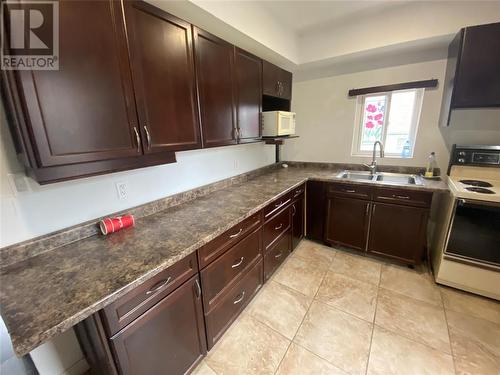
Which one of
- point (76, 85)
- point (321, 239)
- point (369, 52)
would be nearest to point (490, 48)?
point (369, 52)

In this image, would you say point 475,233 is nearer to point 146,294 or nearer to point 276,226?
point 276,226

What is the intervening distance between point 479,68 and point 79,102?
9.32 feet

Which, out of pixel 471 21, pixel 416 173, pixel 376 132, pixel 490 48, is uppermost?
pixel 471 21

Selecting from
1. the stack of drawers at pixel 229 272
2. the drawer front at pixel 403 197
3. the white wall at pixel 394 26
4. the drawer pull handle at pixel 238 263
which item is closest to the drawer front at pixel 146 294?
the stack of drawers at pixel 229 272

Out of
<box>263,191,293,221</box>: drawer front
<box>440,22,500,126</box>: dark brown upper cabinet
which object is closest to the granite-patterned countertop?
<box>263,191,293,221</box>: drawer front

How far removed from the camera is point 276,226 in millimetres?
2045

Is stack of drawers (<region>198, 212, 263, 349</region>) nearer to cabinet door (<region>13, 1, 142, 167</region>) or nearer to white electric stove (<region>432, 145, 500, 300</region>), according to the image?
cabinet door (<region>13, 1, 142, 167</region>)

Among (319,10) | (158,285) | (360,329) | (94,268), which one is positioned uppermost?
(319,10)

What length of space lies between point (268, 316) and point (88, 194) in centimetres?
157

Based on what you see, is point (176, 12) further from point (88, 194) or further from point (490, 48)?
point (490, 48)

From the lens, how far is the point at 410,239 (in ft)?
7.05

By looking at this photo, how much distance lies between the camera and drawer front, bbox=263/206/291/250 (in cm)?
189

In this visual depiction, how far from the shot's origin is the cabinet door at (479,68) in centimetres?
168

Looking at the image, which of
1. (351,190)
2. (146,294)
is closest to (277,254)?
(351,190)
